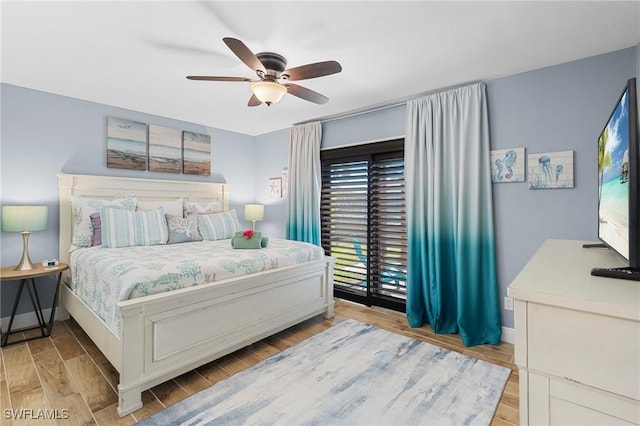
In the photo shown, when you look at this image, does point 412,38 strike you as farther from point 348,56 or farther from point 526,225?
point 526,225

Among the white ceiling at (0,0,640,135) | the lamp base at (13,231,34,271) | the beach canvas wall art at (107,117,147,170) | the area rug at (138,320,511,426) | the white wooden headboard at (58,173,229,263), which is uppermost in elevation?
the white ceiling at (0,0,640,135)

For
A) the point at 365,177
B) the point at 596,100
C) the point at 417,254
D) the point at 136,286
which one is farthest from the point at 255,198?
the point at 596,100

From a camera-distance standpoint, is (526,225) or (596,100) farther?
(526,225)

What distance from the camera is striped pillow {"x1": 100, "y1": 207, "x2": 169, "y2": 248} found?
2.93 metres

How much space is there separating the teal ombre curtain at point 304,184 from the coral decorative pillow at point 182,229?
1265 mm

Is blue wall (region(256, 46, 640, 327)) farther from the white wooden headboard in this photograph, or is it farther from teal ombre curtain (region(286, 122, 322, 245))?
the white wooden headboard

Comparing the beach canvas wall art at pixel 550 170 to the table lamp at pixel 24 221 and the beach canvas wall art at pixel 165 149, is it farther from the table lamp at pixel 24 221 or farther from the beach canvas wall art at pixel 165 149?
the table lamp at pixel 24 221

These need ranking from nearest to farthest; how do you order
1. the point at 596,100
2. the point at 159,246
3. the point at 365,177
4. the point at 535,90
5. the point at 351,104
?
the point at 596,100
the point at 535,90
the point at 159,246
the point at 351,104
the point at 365,177

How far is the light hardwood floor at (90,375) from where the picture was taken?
1.78 m

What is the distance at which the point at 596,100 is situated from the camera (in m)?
2.32

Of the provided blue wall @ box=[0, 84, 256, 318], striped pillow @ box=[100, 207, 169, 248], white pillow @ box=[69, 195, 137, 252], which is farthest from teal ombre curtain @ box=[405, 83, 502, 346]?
blue wall @ box=[0, 84, 256, 318]

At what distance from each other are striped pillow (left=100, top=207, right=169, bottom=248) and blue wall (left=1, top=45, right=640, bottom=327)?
722mm

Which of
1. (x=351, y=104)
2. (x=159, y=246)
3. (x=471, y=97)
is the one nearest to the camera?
(x=471, y=97)

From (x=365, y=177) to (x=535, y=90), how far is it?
5.90 feet
